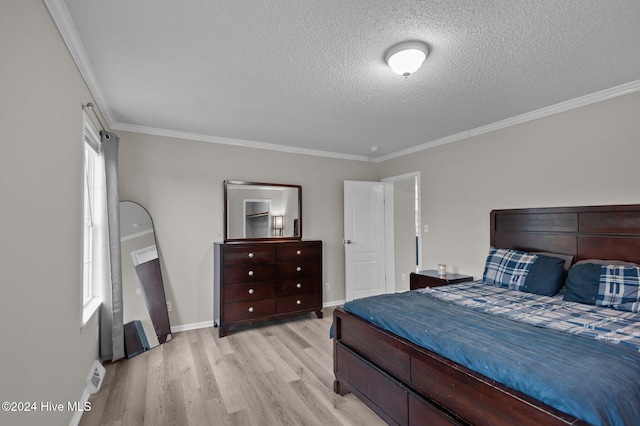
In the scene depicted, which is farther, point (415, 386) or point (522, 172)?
point (522, 172)

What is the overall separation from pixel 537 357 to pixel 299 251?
118 inches

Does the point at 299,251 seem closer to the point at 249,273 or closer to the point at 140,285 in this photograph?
the point at 249,273

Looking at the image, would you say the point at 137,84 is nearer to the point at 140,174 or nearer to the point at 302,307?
the point at 140,174

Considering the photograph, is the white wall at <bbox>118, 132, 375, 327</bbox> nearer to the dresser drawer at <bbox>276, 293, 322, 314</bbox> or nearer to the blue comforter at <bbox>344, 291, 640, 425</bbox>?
the dresser drawer at <bbox>276, 293, 322, 314</bbox>

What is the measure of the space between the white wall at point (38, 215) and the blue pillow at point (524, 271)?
11.4 ft

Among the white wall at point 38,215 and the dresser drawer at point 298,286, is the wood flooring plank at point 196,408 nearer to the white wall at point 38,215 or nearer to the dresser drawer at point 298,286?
the white wall at point 38,215

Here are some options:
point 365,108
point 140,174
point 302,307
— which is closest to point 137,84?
point 140,174

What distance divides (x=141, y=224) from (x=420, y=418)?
336 cm

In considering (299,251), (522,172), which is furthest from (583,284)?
(299,251)

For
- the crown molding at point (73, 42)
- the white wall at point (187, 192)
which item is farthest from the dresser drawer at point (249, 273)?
the crown molding at point (73, 42)

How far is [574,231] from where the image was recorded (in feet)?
9.55

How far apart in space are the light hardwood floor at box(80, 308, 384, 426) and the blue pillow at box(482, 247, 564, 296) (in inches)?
70.8

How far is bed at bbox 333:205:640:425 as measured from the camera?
122 centimetres

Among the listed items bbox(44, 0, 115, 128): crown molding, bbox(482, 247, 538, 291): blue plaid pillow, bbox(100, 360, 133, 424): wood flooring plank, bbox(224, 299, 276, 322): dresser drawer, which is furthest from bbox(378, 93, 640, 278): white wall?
bbox(44, 0, 115, 128): crown molding
